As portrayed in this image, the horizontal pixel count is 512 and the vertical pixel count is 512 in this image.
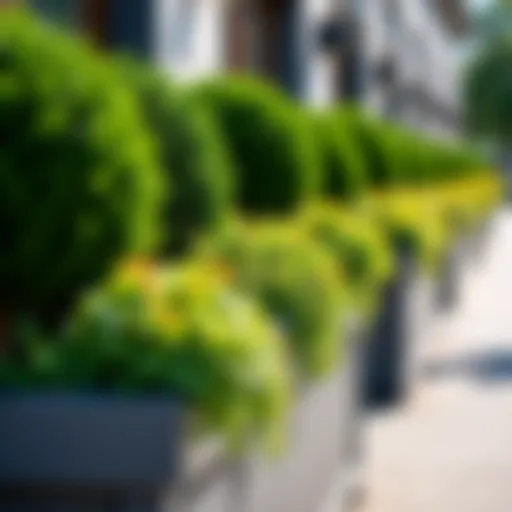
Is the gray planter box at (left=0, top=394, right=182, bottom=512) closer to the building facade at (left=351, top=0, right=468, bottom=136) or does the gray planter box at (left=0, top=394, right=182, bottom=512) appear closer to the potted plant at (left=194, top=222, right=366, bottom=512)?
the potted plant at (left=194, top=222, right=366, bottom=512)

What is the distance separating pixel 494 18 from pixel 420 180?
66.5m

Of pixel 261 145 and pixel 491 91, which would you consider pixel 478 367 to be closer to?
pixel 261 145

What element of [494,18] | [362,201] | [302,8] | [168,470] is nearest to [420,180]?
[302,8]

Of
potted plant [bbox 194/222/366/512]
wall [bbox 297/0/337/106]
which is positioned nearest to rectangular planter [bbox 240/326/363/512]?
potted plant [bbox 194/222/366/512]

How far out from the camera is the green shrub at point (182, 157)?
7.01 m

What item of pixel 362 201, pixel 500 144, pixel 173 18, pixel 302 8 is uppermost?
pixel 500 144

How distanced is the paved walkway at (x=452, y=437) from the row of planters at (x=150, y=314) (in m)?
0.36

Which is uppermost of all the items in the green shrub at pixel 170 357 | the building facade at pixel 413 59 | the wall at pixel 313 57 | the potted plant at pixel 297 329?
the building facade at pixel 413 59

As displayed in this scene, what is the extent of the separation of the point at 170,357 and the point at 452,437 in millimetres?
5336

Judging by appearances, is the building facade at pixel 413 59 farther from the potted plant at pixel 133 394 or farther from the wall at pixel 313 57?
the potted plant at pixel 133 394

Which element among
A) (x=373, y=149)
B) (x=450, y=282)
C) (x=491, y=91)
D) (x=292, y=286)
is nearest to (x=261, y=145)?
(x=292, y=286)

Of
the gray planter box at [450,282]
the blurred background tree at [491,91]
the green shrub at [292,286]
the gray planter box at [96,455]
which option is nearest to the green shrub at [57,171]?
the green shrub at [292,286]

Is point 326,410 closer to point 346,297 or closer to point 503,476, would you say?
point 346,297

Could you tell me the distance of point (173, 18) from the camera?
11.4 metres
